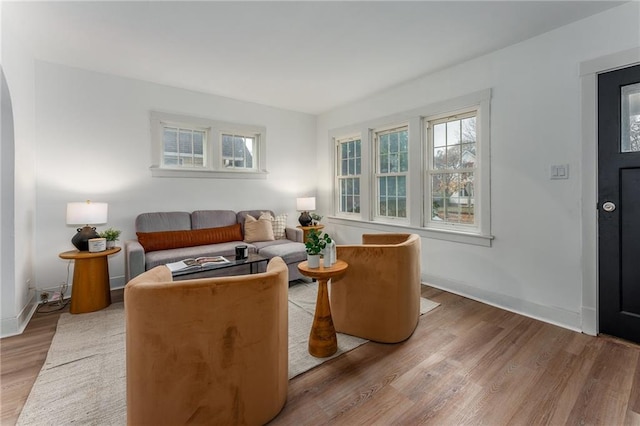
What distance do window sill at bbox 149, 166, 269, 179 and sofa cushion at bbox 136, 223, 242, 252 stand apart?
0.79m

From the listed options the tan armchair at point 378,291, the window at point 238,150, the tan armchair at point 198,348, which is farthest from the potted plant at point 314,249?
the window at point 238,150

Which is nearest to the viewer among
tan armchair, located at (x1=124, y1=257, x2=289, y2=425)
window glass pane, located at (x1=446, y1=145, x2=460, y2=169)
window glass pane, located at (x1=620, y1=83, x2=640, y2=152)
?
tan armchair, located at (x1=124, y1=257, x2=289, y2=425)

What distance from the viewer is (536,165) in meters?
2.73

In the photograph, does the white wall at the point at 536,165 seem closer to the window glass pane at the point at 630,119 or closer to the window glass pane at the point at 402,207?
the window glass pane at the point at 630,119

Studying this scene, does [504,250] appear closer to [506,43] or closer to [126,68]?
[506,43]

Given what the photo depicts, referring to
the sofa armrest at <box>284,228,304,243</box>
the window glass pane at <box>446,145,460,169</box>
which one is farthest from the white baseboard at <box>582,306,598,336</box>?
the sofa armrest at <box>284,228,304,243</box>

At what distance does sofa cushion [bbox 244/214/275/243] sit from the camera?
4.11 m

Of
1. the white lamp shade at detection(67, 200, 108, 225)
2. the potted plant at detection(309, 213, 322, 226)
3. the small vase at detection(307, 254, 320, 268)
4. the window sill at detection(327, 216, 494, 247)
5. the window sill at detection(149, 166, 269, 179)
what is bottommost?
the small vase at detection(307, 254, 320, 268)

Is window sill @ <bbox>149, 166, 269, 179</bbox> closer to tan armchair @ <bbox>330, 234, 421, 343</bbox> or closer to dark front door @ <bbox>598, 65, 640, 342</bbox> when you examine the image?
tan armchair @ <bbox>330, 234, 421, 343</bbox>

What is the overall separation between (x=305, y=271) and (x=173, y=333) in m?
0.98

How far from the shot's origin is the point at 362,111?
14.8 feet

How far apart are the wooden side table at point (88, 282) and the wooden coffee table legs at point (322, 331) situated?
2306 mm

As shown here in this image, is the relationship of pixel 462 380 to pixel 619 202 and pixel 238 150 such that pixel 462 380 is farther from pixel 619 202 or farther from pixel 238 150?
pixel 238 150

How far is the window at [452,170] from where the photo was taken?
3.35m
